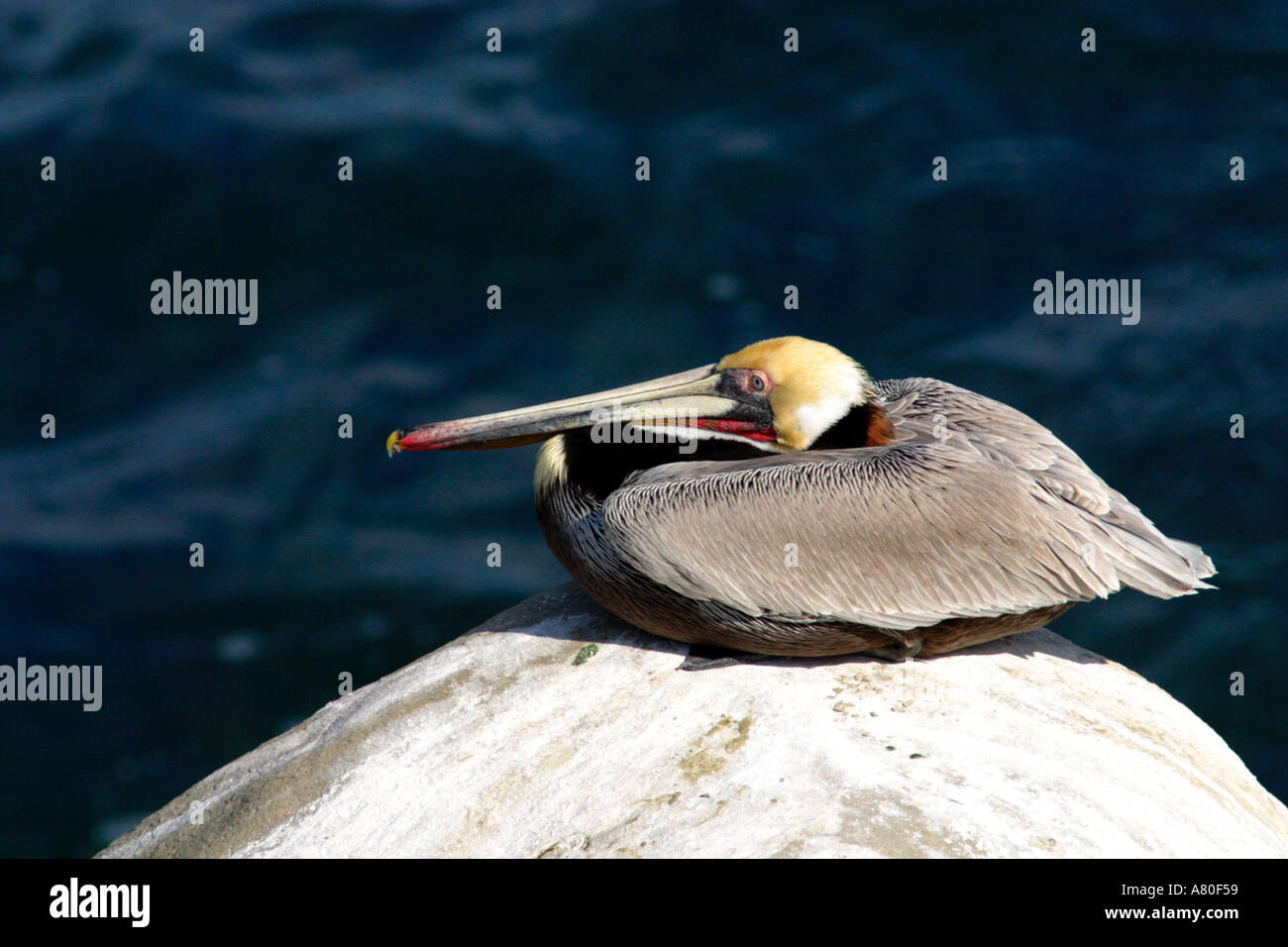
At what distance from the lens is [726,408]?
5617mm

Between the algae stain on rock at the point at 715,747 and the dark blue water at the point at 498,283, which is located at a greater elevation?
the dark blue water at the point at 498,283

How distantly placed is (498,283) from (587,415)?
491 cm

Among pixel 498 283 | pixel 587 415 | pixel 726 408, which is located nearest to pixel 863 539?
pixel 726 408

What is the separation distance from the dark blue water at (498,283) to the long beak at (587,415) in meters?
3.47

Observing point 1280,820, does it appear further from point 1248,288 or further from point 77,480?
point 77,480

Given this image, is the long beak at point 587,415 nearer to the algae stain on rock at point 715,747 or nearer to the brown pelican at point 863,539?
the brown pelican at point 863,539

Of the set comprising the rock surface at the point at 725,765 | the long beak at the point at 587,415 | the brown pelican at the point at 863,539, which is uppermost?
the long beak at the point at 587,415

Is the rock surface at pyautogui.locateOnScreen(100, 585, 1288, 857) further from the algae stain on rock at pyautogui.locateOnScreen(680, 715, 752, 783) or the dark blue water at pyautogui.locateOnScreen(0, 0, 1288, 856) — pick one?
the dark blue water at pyautogui.locateOnScreen(0, 0, 1288, 856)

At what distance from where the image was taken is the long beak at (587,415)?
5.57 m

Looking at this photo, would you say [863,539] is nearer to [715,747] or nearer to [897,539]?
[897,539]

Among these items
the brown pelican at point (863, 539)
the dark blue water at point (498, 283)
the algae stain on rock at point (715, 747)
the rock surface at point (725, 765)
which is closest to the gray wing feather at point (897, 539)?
the brown pelican at point (863, 539)

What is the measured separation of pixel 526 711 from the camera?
5.04m

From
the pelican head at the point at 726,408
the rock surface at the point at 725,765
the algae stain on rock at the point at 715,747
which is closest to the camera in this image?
the rock surface at the point at 725,765

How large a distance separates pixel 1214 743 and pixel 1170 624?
3.62 meters
